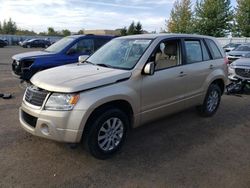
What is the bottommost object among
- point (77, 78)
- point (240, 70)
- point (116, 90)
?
point (240, 70)

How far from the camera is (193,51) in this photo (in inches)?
218

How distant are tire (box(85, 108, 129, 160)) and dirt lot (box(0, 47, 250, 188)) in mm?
159

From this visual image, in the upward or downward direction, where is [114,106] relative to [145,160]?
upward

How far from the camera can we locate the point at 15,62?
8.57m

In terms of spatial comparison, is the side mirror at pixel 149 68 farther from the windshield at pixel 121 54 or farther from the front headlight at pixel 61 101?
the front headlight at pixel 61 101

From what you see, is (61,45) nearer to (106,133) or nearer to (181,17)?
(106,133)

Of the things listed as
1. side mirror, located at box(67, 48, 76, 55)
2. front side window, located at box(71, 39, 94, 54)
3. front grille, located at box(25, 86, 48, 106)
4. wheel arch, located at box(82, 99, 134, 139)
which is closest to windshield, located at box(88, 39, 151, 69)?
wheel arch, located at box(82, 99, 134, 139)

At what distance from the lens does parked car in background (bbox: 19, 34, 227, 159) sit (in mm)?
3648

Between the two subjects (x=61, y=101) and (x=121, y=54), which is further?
(x=121, y=54)

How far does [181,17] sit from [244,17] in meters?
9.76

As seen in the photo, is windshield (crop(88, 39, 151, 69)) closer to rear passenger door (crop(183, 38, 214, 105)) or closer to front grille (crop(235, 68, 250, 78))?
rear passenger door (crop(183, 38, 214, 105))

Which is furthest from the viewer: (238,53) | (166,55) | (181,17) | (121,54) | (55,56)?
(181,17)

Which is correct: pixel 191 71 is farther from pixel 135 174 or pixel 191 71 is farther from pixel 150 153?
pixel 135 174

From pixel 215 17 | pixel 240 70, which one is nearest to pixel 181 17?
pixel 215 17
